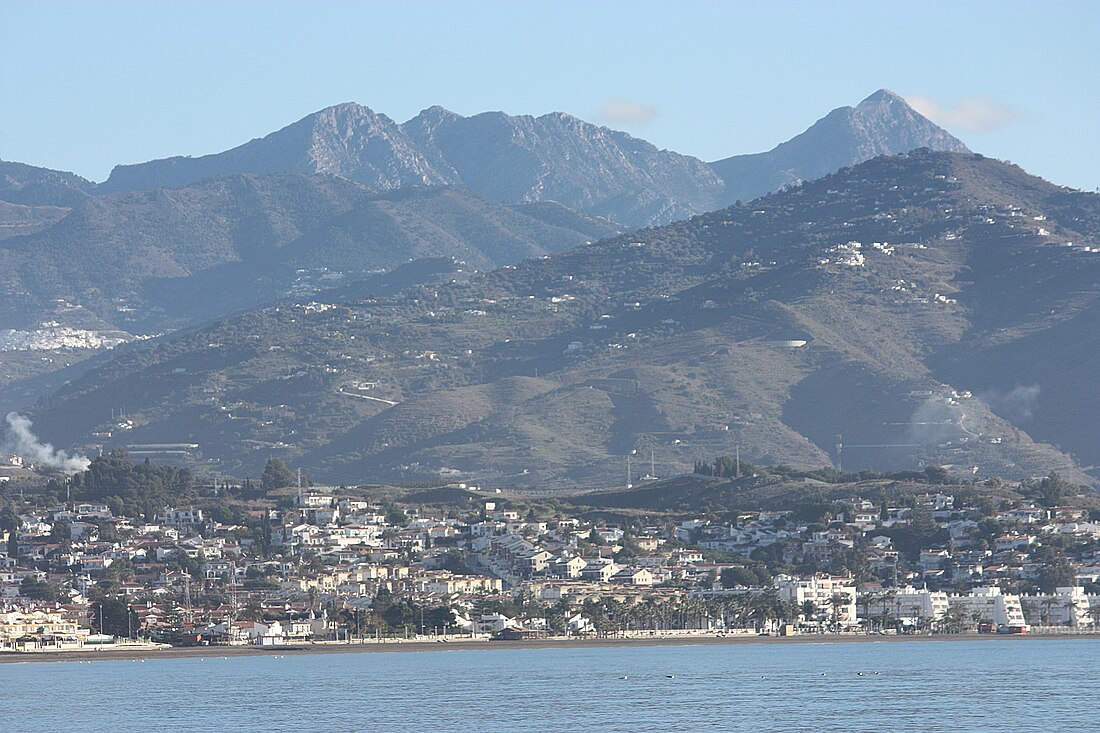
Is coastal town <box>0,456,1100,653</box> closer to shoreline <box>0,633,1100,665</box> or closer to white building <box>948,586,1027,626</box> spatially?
white building <box>948,586,1027,626</box>

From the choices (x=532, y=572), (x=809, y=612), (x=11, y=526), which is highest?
(x=11, y=526)

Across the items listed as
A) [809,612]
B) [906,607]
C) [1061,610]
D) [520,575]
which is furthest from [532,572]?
[1061,610]

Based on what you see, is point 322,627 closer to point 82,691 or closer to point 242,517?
point 82,691

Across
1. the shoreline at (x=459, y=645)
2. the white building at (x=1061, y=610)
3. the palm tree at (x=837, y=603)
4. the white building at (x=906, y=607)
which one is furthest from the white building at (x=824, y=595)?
the white building at (x=1061, y=610)

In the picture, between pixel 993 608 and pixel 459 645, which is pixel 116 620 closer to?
pixel 459 645

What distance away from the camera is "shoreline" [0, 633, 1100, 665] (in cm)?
12800

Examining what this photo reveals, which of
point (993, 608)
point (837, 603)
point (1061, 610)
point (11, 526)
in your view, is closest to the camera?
point (837, 603)

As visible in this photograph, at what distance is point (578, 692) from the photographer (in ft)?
330

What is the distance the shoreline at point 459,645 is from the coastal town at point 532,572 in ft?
5.95

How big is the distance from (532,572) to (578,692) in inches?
2701

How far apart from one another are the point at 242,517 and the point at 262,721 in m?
103

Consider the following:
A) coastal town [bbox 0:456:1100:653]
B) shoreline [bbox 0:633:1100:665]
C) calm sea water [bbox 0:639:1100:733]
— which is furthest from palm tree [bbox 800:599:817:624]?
calm sea water [bbox 0:639:1100:733]

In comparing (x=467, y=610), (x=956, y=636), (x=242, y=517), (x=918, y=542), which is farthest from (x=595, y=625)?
(x=242, y=517)

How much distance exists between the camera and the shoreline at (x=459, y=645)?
420 feet
